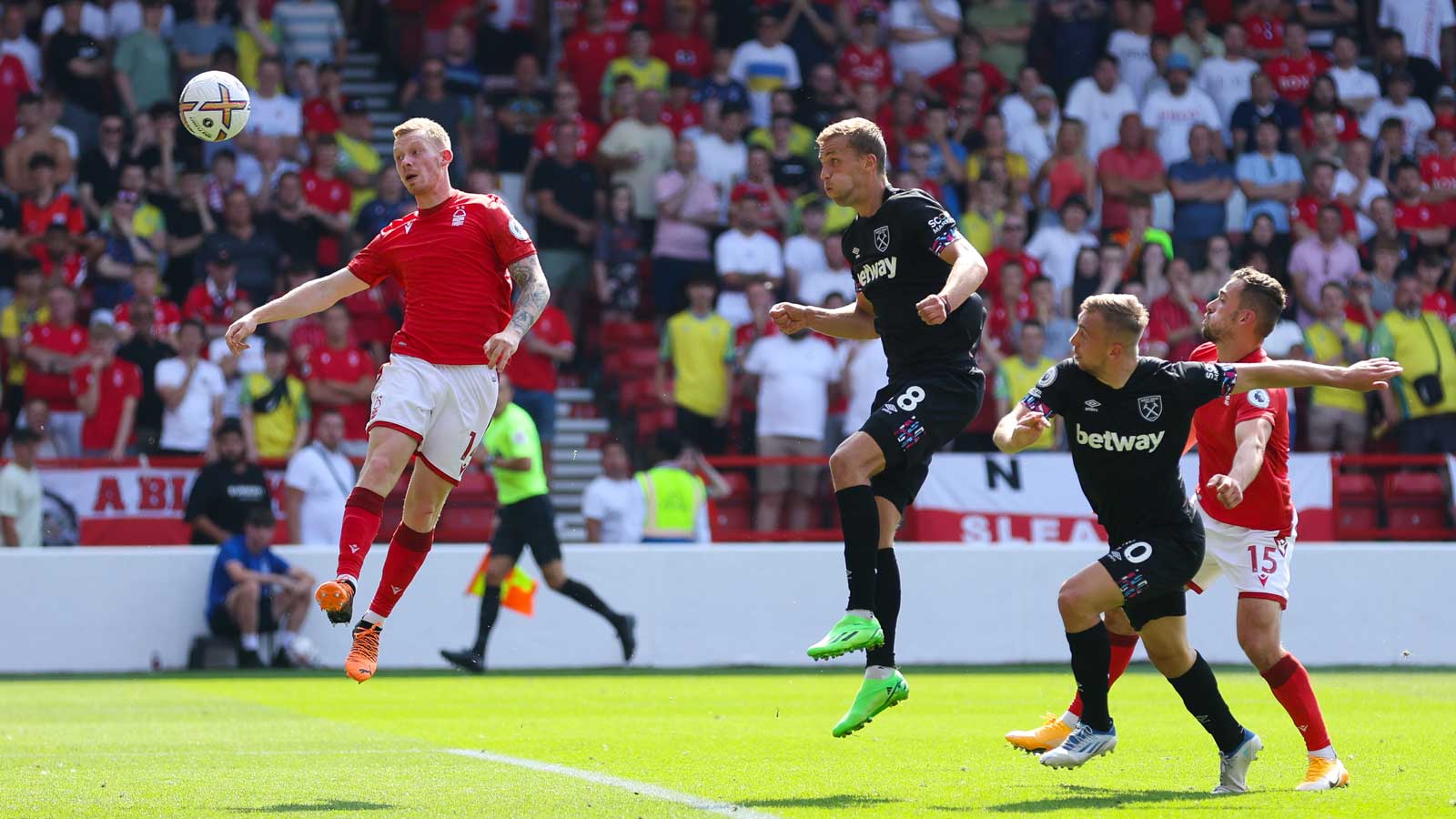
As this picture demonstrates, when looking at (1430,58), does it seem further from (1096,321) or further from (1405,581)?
(1096,321)

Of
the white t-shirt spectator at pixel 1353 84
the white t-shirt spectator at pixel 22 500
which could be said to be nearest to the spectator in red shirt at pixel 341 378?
the white t-shirt spectator at pixel 22 500

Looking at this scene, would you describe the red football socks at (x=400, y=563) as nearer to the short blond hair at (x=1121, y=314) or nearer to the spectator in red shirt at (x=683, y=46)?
the short blond hair at (x=1121, y=314)

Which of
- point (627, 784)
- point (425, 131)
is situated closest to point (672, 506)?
point (425, 131)

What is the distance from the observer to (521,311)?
26.9 ft

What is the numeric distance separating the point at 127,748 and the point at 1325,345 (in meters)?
12.6

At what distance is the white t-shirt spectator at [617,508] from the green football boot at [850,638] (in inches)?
349

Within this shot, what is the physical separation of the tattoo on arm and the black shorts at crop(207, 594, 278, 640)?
7458 millimetres

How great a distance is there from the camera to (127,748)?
8.79 meters

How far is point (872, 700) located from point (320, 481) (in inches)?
363

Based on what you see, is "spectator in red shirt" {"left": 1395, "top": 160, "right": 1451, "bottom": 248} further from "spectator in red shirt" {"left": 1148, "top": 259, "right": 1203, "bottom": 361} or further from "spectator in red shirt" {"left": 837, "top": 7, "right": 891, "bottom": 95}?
"spectator in red shirt" {"left": 837, "top": 7, "right": 891, "bottom": 95}

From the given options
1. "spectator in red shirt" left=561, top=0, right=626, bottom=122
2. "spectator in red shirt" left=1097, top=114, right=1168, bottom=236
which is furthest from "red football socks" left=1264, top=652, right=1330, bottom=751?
"spectator in red shirt" left=561, top=0, right=626, bottom=122

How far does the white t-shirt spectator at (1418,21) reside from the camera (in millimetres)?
21984

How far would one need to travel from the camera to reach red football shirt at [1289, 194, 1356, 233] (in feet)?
61.7

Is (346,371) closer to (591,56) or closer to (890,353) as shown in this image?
(591,56)
